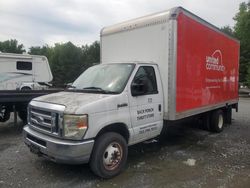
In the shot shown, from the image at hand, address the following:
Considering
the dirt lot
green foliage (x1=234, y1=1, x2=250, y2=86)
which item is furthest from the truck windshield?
green foliage (x1=234, y1=1, x2=250, y2=86)

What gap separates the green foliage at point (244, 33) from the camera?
36688 millimetres

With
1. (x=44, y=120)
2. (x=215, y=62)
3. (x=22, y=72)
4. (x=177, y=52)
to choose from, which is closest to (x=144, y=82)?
(x=177, y=52)

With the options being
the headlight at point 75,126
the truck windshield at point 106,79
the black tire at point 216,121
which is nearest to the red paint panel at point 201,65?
the black tire at point 216,121

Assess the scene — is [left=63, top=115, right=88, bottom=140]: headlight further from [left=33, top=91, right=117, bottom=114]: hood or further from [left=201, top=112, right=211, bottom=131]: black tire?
[left=201, top=112, right=211, bottom=131]: black tire

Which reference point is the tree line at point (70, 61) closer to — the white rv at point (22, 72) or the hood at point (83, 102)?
the white rv at point (22, 72)

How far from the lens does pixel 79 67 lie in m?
53.6

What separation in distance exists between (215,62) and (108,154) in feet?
16.6

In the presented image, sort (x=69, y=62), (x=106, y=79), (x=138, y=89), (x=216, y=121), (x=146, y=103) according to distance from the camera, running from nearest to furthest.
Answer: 1. (x=138, y=89)
2. (x=106, y=79)
3. (x=146, y=103)
4. (x=216, y=121)
5. (x=69, y=62)

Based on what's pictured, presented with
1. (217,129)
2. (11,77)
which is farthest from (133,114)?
(11,77)

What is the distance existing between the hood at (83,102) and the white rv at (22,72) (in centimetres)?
1599

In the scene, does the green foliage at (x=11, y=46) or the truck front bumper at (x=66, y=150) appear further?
the green foliage at (x=11, y=46)

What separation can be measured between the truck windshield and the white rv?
602 inches

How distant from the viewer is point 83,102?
16.6 ft

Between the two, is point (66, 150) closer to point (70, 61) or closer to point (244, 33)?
point (244, 33)
